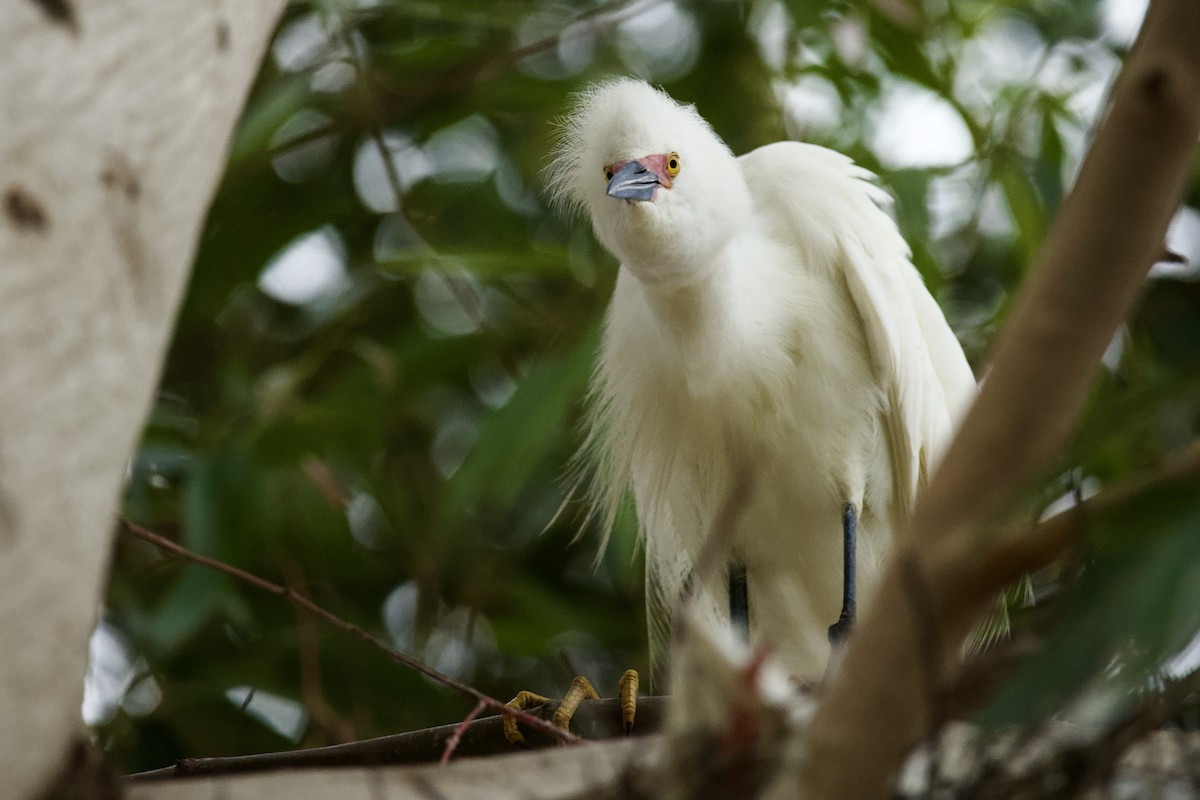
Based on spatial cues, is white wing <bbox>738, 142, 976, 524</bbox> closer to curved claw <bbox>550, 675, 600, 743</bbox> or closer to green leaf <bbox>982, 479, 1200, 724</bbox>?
curved claw <bbox>550, 675, 600, 743</bbox>

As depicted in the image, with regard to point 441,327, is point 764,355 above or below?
above

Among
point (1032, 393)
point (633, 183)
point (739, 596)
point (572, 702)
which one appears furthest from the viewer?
point (739, 596)

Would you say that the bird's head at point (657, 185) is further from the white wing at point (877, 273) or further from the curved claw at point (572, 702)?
the curved claw at point (572, 702)

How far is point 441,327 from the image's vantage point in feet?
9.62

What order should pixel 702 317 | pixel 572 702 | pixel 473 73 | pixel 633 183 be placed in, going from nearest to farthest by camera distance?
pixel 572 702 < pixel 633 183 < pixel 702 317 < pixel 473 73

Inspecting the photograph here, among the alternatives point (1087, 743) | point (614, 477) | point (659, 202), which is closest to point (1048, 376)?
point (1087, 743)

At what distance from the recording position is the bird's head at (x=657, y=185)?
1741 mm

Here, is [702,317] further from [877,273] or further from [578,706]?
[578,706]

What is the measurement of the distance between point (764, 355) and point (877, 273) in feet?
0.64

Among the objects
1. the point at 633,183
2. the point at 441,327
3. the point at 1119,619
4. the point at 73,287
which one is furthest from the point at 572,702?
the point at 441,327

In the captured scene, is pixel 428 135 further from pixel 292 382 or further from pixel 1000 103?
pixel 1000 103

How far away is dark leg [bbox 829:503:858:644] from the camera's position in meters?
1.88

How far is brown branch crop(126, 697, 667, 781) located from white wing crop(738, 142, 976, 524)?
638mm

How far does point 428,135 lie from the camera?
2898 mm
